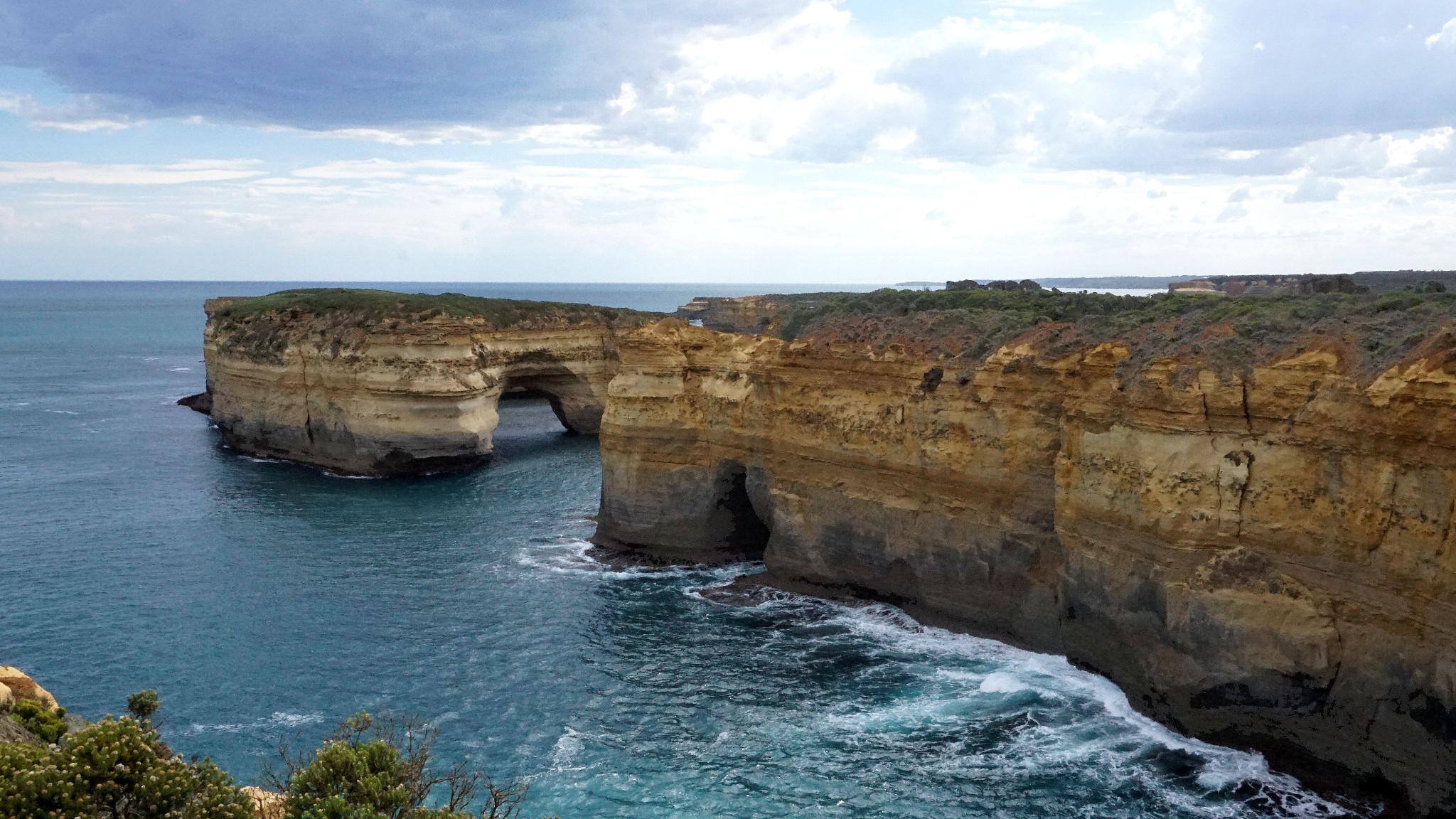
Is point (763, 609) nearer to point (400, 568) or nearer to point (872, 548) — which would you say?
point (872, 548)

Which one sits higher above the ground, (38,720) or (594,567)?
(38,720)

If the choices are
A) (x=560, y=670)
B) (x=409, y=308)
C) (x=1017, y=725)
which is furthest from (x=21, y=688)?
(x=409, y=308)

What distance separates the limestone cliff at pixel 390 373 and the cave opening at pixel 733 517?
23.6 metres

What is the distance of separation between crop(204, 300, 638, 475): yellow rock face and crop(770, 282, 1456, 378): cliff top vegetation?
2517 centimetres

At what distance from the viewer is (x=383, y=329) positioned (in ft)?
181

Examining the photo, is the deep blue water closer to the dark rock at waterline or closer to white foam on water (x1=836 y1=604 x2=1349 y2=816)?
white foam on water (x1=836 y1=604 x2=1349 y2=816)

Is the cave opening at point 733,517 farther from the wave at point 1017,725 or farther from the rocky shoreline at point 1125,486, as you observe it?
the wave at point 1017,725

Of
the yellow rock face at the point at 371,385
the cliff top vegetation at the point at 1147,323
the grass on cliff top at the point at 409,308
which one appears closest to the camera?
the cliff top vegetation at the point at 1147,323

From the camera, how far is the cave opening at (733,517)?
35781mm

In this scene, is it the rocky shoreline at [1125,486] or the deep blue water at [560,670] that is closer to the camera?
the rocky shoreline at [1125,486]

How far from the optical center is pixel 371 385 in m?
54.2

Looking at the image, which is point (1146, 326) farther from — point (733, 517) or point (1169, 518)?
→ point (733, 517)

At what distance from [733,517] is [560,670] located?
1138 centimetres

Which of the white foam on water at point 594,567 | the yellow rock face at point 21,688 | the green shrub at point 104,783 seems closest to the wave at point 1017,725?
the white foam on water at point 594,567
